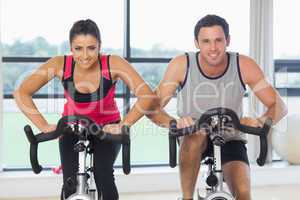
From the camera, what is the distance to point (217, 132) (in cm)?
182

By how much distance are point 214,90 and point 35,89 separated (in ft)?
2.89

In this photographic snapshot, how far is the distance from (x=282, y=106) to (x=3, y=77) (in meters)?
2.41

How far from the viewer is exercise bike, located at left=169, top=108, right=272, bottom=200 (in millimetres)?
1768

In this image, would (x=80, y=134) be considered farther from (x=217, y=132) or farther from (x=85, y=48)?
(x=217, y=132)

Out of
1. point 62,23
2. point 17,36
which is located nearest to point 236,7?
point 62,23

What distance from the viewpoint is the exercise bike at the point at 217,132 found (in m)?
1.77

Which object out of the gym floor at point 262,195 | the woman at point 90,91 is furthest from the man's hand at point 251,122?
the gym floor at point 262,195

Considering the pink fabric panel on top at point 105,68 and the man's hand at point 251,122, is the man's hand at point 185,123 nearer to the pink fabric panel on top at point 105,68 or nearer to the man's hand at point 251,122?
the man's hand at point 251,122

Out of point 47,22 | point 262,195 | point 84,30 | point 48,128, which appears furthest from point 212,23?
point 47,22

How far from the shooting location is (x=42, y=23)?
156 inches

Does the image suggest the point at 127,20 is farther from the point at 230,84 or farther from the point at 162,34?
the point at 230,84

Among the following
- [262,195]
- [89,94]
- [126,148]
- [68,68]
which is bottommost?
[262,195]

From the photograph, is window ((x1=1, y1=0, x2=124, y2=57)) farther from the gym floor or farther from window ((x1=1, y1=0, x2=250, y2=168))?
the gym floor

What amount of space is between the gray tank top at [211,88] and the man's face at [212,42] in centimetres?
10
